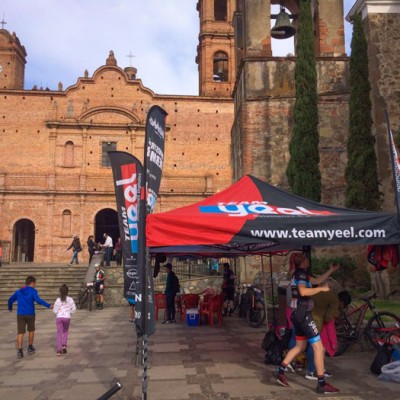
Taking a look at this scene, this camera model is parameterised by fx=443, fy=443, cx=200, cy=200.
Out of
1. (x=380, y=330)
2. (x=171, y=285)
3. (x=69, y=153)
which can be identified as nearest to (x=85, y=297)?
(x=171, y=285)

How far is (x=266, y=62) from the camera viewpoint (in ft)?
55.9

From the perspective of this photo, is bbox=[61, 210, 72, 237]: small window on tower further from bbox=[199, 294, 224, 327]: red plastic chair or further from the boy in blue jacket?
the boy in blue jacket

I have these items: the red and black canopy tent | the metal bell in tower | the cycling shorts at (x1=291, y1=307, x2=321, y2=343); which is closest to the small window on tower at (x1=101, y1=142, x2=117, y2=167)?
the metal bell in tower

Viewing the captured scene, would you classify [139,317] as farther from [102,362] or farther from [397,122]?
[397,122]

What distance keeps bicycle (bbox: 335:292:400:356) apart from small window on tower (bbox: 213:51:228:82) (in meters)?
32.3

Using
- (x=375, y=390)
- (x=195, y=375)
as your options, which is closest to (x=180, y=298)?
(x=195, y=375)

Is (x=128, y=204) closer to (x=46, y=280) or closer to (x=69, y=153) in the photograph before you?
(x=46, y=280)

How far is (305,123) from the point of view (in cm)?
1562

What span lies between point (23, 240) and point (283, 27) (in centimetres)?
2586

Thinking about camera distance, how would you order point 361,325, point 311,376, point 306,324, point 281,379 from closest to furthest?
point 306,324 < point 281,379 < point 311,376 < point 361,325

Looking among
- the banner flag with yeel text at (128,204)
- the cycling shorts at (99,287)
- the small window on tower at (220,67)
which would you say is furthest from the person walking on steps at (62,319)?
the small window on tower at (220,67)

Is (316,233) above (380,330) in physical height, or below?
above

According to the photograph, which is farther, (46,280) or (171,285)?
(46,280)

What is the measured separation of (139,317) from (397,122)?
13.4 meters
